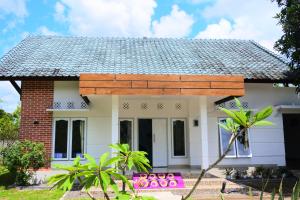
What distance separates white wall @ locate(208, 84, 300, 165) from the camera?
13.5m

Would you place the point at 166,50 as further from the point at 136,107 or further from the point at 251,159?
the point at 251,159

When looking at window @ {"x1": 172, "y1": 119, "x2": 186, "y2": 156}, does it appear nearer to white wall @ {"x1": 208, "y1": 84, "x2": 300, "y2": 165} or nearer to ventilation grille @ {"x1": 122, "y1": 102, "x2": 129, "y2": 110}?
white wall @ {"x1": 208, "y1": 84, "x2": 300, "y2": 165}

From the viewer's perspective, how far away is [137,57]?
1528 cm

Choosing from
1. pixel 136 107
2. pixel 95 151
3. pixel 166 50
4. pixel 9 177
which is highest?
pixel 166 50

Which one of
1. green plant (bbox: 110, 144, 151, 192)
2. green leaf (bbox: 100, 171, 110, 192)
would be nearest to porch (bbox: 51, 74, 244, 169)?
green plant (bbox: 110, 144, 151, 192)

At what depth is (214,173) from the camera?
1241 centimetres

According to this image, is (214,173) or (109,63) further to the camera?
(109,63)

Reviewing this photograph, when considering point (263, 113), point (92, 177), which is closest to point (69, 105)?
point (92, 177)

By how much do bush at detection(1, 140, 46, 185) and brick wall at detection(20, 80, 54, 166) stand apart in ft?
3.76

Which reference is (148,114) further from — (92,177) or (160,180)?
(92,177)

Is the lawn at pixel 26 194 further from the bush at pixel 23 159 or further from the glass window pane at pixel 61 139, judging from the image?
the glass window pane at pixel 61 139

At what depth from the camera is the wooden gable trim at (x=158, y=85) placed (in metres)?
10.6

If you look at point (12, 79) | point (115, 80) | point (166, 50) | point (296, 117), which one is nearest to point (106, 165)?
point (115, 80)

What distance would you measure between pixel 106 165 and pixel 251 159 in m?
12.3
